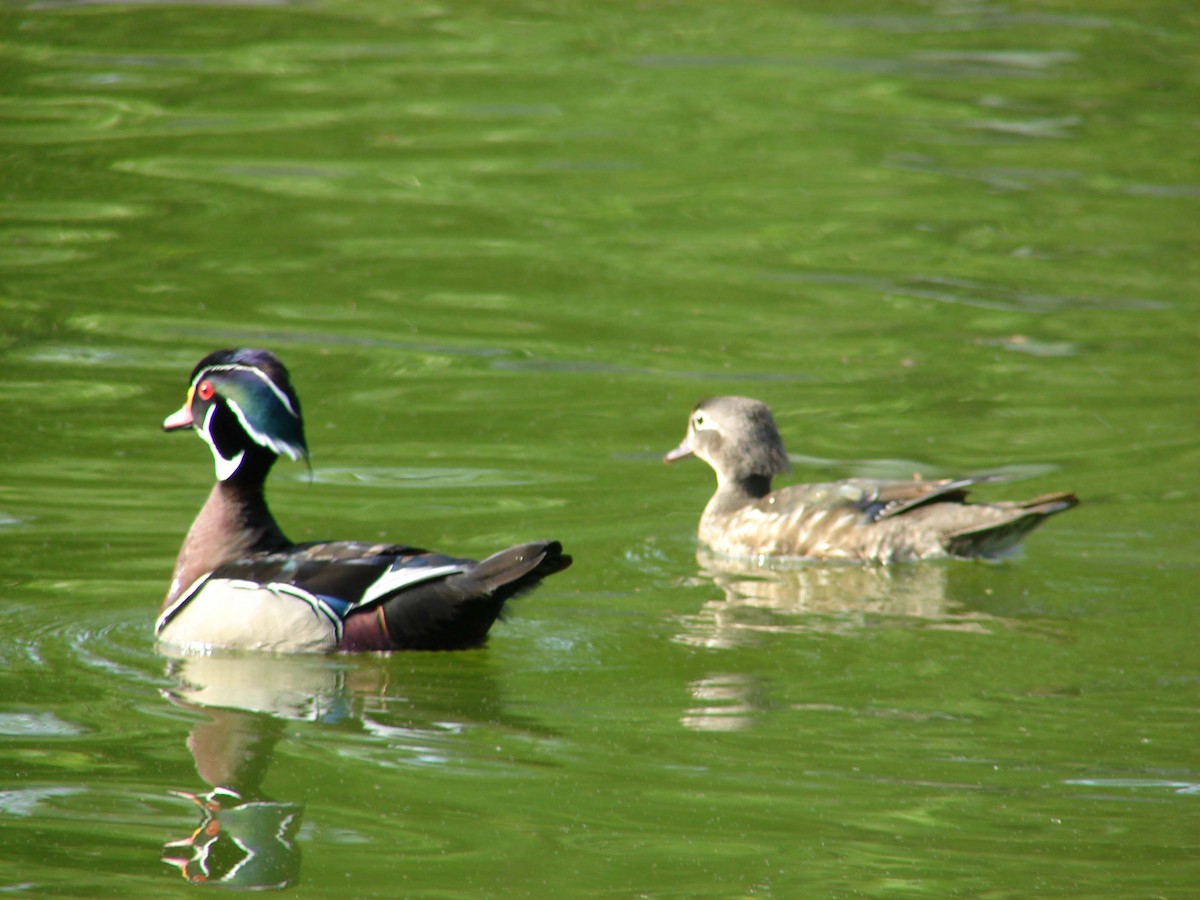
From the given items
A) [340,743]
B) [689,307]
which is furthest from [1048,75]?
[340,743]

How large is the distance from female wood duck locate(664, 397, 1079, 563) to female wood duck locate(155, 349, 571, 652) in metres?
2.45

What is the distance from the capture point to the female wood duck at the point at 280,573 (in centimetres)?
814

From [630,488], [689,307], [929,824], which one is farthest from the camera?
[689,307]

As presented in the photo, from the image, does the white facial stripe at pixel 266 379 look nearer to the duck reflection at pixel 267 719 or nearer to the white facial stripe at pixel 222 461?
the white facial stripe at pixel 222 461

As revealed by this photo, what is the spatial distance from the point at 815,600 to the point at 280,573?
2540 mm

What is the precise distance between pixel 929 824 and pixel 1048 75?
16718 mm

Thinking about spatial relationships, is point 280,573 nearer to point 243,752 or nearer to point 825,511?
point 243,752

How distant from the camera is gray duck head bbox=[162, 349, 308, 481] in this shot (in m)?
8.64

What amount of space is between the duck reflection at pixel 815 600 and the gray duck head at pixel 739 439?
2.52 feet

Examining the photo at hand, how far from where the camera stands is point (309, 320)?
14.1m

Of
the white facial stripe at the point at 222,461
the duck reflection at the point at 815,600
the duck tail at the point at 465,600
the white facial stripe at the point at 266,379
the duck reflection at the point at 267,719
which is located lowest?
the duck reflection at the point at 815,600

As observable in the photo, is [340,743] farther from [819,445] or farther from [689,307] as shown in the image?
[689,307]

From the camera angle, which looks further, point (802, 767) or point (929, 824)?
point (802, 767)

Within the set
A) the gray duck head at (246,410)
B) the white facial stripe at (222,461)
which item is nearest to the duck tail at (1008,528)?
the gray duck head at (246,410)
